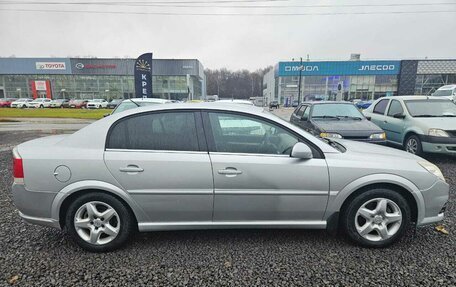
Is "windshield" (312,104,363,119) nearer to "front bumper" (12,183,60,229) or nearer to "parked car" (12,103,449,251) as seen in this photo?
"parked car" (12,103,449,251)

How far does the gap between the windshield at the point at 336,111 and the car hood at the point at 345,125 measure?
0.38 m

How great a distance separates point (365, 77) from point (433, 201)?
5454 centimetres

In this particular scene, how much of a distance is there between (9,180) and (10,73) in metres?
67.0

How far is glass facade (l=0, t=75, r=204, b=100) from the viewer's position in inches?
2181

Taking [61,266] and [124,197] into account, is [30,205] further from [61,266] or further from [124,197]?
[124,197]

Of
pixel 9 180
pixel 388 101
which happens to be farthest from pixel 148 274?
pixel 388 101

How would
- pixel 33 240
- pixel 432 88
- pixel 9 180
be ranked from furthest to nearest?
pixel 432 88, pixel 9 180, pixel 33 240

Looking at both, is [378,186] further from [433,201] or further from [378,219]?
[433,201]

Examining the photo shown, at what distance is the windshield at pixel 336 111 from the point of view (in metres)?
7.12

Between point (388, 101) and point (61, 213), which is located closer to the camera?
point (61, 213)

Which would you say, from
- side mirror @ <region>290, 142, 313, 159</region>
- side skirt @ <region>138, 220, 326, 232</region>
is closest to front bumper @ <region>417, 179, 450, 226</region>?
side skirt @ <region>138, 220, 326, 232</region>

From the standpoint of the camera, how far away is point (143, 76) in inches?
671

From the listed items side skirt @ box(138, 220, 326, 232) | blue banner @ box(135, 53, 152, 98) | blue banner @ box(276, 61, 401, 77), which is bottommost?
side skirt @ box(138, 220, 326, 232)

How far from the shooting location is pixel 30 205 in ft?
8.71
